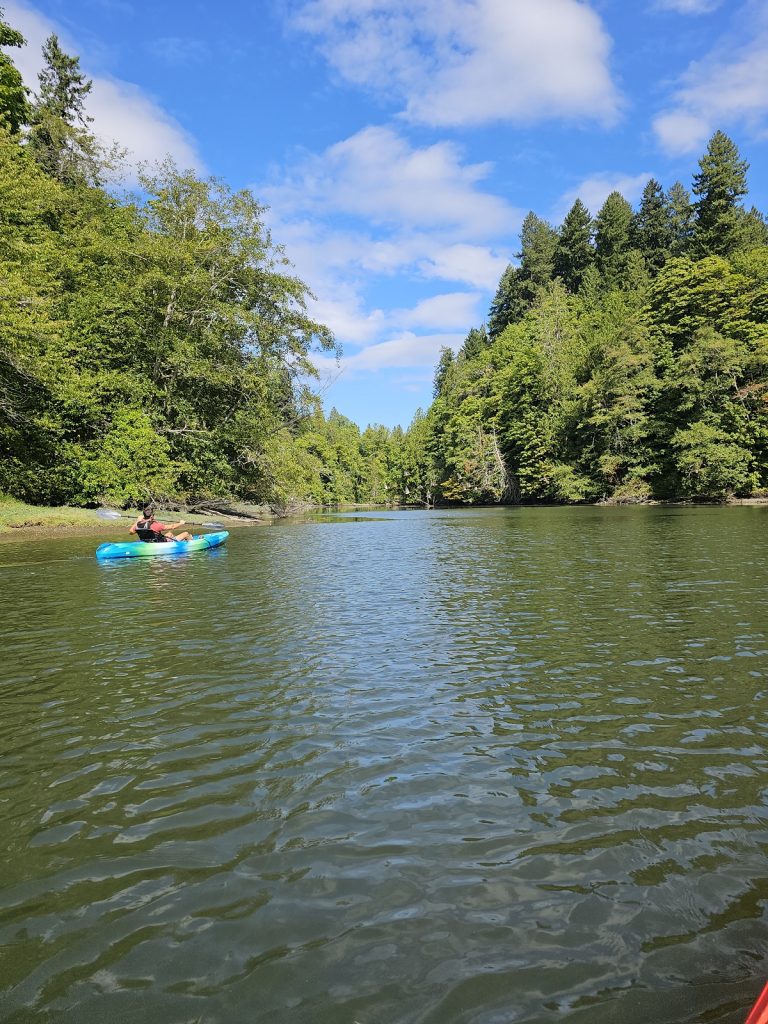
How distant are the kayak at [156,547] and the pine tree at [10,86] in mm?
30675

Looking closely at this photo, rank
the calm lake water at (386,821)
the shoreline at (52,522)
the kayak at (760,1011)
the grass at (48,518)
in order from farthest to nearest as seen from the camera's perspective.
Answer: the grass at (48,518) → the shoreline at (52,522) → the calm lake water at (386,821) → the kayak at (760,1011)

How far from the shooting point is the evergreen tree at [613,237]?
284 ft

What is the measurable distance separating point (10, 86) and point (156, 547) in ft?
122

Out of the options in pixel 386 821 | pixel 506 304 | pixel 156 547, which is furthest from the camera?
pixel 506 304

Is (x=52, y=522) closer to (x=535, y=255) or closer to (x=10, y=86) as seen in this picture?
(x=10, y=86)

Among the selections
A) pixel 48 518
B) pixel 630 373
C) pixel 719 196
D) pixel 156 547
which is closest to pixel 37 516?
pixel 48 518

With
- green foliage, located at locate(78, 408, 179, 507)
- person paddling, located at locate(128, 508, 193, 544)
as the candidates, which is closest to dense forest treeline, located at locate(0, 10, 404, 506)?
green foliage, located at locate(78, 408, 179, 507)

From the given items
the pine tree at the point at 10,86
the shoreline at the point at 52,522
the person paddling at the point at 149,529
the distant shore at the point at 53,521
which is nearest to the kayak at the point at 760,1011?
the person paddling at the point at 149,529

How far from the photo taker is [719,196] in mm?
70125

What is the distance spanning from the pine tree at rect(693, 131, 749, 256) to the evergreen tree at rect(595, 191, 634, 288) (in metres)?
13.8

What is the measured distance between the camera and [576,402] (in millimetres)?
60469

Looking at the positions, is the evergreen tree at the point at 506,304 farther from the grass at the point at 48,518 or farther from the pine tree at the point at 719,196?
the grass at the point at 48,518

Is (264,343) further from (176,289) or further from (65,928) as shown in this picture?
(65,928)

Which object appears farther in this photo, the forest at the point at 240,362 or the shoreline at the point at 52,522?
the forest at the point at 240,362
